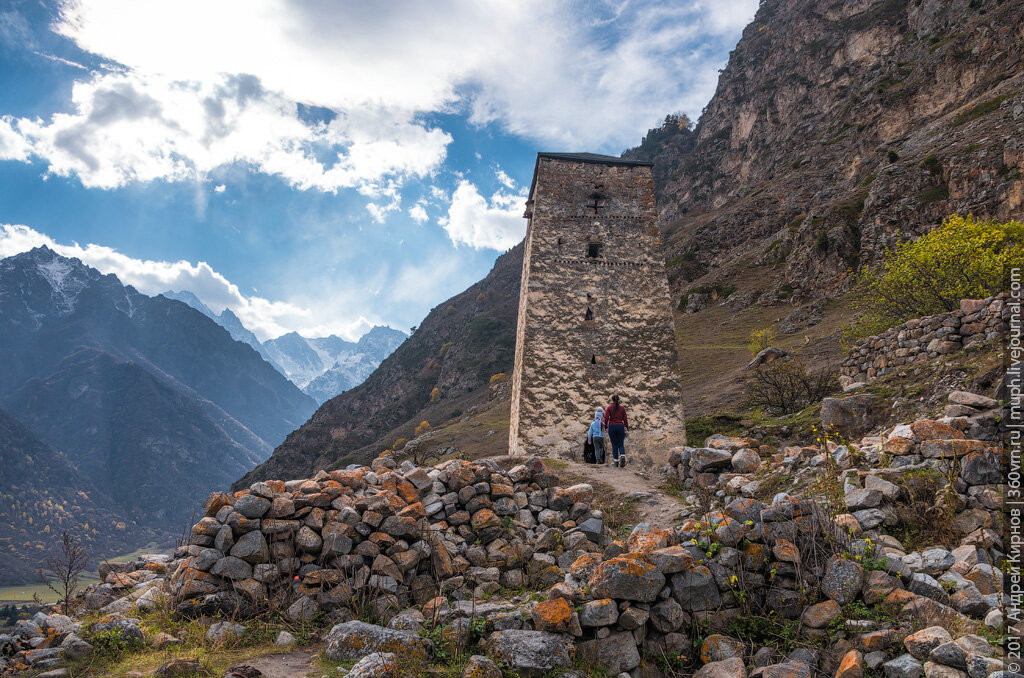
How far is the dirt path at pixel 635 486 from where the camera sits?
902 centimetres

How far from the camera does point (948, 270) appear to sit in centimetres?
1354

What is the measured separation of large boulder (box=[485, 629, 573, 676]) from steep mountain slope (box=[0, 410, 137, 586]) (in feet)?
440

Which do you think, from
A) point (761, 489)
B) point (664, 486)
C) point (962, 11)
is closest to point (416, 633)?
point (761, 489)

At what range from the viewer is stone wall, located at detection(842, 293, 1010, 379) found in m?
9.51

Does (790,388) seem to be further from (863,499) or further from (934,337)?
(863,499)

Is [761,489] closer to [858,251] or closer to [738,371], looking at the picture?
[738,371]

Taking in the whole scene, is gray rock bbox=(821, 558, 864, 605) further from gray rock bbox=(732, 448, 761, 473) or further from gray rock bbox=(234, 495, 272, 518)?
gray rock bbox=(234, 495, 272, 518)

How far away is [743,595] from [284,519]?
5771 millimetres

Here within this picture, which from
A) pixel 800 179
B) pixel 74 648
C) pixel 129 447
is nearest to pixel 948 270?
pixel 74 648

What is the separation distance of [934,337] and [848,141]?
5795 cm

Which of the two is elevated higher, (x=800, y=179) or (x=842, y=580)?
(x=800, y=179)

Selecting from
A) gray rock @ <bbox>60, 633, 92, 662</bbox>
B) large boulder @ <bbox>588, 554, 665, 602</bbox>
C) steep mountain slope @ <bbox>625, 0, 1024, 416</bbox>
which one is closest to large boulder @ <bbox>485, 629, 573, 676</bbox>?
large boulder @ <bbox>588, 554, 665, 602</bbox>

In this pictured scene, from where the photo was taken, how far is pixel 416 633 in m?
5.26

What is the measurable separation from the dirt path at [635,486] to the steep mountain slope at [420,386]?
179 ft
